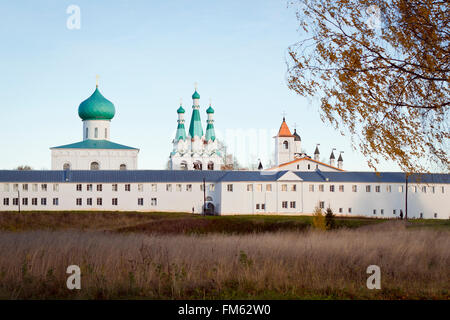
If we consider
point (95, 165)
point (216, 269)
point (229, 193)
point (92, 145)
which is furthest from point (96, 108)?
point (216, 269)

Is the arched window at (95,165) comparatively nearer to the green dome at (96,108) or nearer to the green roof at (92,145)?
the green roof at (92,145)

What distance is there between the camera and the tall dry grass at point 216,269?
26.9 feet

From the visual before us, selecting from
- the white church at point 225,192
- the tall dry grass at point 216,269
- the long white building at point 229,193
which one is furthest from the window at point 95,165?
the tall dry grass at point 216,269

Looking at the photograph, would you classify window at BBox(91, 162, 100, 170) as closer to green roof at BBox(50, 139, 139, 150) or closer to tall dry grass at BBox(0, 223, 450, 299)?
green roof at BBox(50, 139, 139, 150)

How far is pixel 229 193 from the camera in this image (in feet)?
173

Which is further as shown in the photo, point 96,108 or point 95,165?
point 95,165

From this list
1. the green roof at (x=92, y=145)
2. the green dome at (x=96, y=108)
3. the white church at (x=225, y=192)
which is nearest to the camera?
the white church at (x=225, y=192)

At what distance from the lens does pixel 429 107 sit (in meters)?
8.93

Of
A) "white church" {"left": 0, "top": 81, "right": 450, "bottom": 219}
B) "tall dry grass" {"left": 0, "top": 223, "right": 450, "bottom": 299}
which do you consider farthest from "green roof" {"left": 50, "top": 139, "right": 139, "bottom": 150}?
"tall dry grass" {"left": 0, "top": 223, "right": 450, "bottom": 299}

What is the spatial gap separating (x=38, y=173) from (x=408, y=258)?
48.7m

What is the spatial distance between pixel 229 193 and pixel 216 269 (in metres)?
43.5

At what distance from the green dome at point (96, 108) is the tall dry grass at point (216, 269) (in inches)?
2146

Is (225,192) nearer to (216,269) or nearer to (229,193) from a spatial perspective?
(229,193)

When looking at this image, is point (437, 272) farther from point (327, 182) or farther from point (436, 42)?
point (327, 182)
